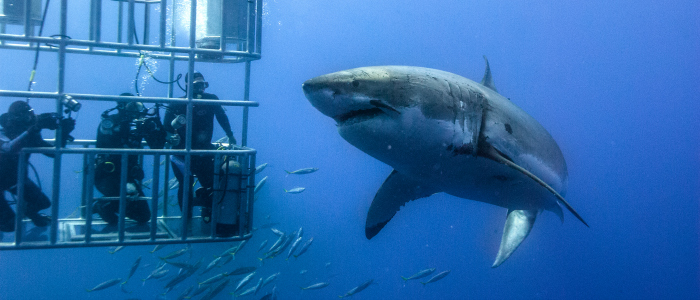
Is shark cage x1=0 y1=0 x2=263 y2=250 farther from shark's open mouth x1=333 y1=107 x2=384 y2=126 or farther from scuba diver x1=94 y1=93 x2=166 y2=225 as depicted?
shark's open mouth x1=333 y1=107 x2=384 y2=126

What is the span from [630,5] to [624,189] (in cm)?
2618

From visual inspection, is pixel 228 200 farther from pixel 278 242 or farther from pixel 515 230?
pixel 515 230

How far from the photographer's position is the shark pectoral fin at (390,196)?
4305 millimetres

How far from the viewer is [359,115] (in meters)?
2.59

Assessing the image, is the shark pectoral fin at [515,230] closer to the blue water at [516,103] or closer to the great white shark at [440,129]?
the great white shark at [440,129]

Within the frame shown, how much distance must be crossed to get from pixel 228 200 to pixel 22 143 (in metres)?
1.84

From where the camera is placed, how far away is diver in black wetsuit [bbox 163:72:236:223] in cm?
443

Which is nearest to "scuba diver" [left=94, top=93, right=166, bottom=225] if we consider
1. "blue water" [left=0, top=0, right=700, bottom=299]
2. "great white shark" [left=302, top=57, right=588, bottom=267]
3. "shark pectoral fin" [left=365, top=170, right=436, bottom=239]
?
"shark pectoral fin" [left=365, top=170, right=436, bottom=239]

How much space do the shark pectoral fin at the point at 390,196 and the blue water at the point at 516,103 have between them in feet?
54.7

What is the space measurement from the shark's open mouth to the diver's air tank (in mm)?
1836

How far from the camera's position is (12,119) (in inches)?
157

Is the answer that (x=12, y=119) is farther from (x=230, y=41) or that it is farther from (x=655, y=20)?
(x=655, y=20)

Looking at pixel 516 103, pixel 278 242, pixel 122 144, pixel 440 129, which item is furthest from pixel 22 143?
pixel 516 103

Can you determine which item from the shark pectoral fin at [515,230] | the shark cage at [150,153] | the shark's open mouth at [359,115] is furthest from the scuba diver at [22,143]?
the shark pectoral fin at [515,230]
